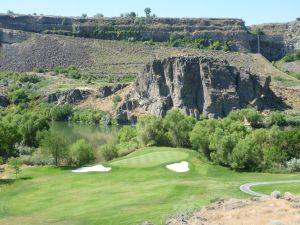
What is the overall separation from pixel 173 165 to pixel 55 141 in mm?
13556

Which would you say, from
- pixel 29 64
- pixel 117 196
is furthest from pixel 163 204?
pixel 29 64

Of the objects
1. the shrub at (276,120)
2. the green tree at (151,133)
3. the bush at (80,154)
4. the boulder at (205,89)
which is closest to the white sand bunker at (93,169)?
the bush at (80,154)

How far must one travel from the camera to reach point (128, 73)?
165 m

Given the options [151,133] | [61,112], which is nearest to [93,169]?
[151,133]

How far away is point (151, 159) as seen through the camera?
180 ft

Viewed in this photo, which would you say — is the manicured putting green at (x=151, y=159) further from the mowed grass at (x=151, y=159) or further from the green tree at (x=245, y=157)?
the green tree at (x=245, y=157)

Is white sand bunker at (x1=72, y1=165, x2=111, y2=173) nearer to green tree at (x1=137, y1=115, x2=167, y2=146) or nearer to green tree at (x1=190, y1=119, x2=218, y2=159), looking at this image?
green tree at (x1=190, y1=119, x2=218, y2=159)

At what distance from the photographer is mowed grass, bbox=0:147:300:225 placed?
105ft

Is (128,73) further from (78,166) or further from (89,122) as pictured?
(78,166)

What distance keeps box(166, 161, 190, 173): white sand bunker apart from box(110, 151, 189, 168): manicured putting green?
3.65ft

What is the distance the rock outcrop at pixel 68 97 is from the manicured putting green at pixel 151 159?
84.0 meters

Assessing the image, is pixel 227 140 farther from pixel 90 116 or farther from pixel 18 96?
pixel 18 96

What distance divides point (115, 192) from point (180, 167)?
11558 millimetres

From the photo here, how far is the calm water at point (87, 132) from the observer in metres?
88.5
